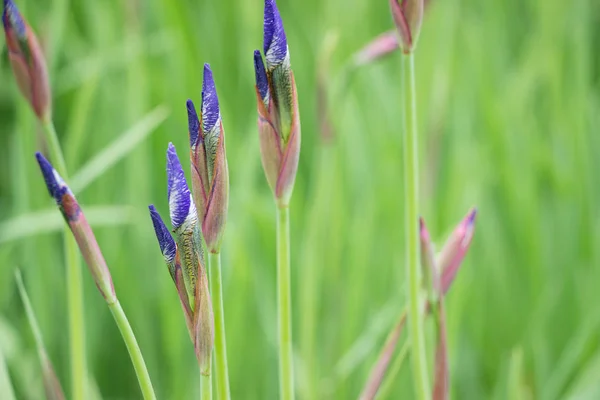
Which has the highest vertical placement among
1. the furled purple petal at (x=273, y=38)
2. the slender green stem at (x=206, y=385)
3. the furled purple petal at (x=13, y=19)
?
the furled purple petal at (x=13, y=19)

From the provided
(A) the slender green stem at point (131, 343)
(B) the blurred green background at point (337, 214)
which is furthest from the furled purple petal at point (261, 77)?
(B) the blurred green background at point (337, 214)

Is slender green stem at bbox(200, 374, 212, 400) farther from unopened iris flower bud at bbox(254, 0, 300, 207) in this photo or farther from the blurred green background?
the blurred green background

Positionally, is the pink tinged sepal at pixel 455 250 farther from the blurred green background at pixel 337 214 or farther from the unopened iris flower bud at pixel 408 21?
the blurred green background at pixel 337 214

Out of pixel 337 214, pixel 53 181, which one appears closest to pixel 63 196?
pixel 53 181

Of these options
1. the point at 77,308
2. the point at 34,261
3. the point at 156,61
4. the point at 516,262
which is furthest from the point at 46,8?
the point at 77,308

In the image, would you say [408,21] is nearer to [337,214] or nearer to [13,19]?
[13,19]

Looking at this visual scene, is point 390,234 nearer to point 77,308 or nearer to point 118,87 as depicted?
point 118,87

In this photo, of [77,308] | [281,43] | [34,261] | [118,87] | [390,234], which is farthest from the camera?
[118,87]
